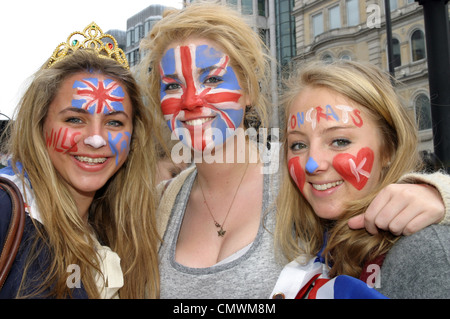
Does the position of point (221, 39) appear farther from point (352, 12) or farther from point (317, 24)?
point (317, 24)

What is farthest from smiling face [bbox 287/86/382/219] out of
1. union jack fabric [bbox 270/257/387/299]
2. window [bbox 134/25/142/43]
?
window [bbox 134/25/142/43]

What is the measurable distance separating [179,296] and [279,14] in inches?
1105

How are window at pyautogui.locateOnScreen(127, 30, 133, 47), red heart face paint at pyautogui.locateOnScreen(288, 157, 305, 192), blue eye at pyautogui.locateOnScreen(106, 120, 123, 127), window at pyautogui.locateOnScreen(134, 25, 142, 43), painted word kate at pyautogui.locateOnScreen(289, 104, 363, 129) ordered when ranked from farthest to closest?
window at pyautogui.locateOnScreen(127, 30, 133, 47) → window at pyautogui.locateOnScreen(134, 25, 142, 43) → blue eye at pyautogui.locateOnScreen(106, 120, 123, 127) → red heart face paint at pyautogui.locateOnScreen(288, 157, 305, 192) → painted word kate at pyautogui.locateOnScreen(289, 104, 363, 129)

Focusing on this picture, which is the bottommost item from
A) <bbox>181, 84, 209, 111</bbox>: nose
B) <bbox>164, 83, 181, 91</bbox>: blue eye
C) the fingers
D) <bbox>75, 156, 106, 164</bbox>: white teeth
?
the fingers

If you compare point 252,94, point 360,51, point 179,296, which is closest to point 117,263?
point 179,296

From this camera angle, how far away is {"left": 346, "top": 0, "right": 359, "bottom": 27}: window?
21952 mm

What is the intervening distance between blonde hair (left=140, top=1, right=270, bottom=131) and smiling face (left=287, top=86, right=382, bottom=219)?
0.73 m

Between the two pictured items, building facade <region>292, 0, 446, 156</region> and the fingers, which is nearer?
the fingers

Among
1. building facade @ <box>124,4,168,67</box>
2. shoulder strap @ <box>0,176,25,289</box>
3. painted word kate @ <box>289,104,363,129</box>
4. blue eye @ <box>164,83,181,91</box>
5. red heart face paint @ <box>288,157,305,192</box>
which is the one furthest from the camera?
building facade @ <box>124,4,168,67</box>

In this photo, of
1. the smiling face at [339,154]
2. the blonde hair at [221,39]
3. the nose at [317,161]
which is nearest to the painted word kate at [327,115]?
the smiling face at [339,154]

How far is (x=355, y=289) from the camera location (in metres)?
1.24

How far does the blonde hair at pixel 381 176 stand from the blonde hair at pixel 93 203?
0.79 m

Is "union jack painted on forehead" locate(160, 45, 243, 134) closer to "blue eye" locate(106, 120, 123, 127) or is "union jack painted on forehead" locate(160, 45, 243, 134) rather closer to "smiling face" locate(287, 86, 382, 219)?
"blue eye" locate(106, 120, 123, 127)

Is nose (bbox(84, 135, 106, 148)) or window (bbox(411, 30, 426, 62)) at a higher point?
window (bbox(411, 30, 426, 62))
